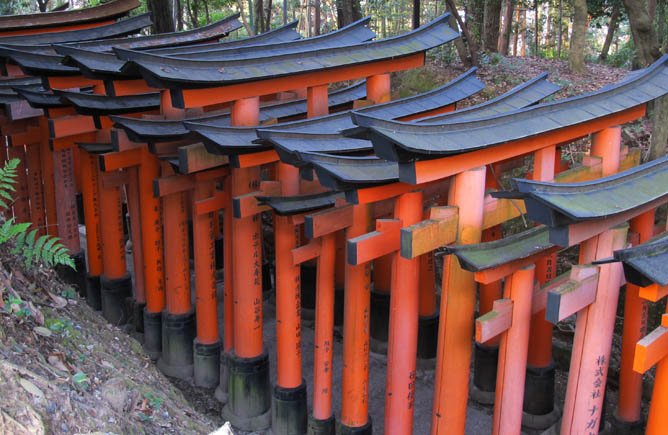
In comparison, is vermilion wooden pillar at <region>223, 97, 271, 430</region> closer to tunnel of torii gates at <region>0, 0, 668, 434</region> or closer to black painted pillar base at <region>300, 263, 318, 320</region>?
tunnel of torii gates at <region>0, 0, 668, 434</region>

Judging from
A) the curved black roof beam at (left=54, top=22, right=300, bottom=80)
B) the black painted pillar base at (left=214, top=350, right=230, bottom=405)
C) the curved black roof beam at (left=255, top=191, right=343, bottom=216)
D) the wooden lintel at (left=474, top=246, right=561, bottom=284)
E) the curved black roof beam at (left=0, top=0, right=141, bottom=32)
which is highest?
the curved black roof beam at (left=0, top=0, right=141, bottom=32)

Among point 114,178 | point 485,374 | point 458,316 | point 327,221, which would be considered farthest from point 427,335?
point 114,178

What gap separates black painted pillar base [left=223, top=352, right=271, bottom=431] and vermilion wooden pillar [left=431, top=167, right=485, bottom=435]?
2381mm

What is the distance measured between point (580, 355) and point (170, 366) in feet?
16.9

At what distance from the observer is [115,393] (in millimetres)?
3881

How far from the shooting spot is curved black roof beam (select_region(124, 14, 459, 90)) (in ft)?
16.3

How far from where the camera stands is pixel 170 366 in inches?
308

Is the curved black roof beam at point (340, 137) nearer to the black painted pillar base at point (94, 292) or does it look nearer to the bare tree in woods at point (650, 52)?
the bare tree in woods at point (650, 52)

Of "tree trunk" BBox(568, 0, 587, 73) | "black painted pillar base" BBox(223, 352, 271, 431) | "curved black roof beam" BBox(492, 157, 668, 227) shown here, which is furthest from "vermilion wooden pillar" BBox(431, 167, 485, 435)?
"tree trunk" BBox(568, 0, 587, 73)

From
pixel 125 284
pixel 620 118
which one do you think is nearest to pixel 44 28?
pixel 125 284

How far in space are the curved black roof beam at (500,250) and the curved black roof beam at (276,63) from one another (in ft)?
7.65

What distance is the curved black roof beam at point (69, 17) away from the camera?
8.95 metres

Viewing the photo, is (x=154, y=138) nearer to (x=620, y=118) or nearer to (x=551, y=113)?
(x=551, y=113)

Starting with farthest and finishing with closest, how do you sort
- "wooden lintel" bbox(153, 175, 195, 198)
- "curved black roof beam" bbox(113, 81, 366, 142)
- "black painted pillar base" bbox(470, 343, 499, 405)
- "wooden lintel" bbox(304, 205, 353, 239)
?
"black painted pillar base" bbox(470, 343, 499, 405) < "wooden lintel" bbox(153, 175, 195, 198) < "curved black roof beam" bbox(113, 81, 366, 142) < "wooden lintel" bbox(304, 205, 353, 239)
